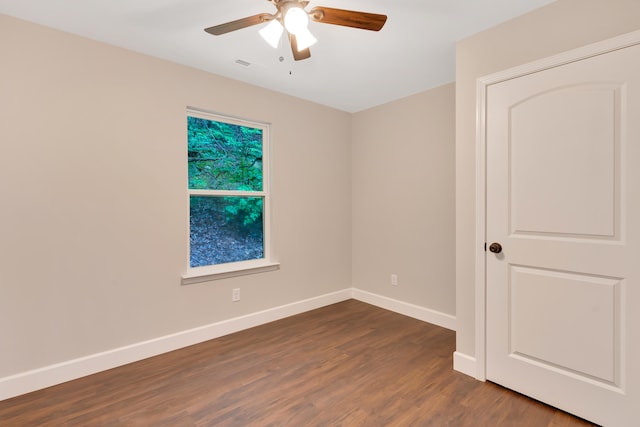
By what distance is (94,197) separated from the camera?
2348 mm

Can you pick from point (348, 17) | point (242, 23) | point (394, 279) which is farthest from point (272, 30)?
point (394, 279)

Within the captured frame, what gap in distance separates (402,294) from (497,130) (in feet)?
6.90

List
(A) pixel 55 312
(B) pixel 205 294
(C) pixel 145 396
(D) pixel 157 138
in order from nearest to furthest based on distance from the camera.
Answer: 1. (C) pixel 145 396
2. (A) pixel 55 312
3. (D) pixel 157 138
4. (B) pixel 205 294

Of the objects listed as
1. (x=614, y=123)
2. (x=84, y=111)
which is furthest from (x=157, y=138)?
(x=614, y=123)

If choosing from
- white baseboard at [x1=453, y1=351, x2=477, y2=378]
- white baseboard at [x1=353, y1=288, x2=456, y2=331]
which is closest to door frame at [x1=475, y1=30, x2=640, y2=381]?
white baseboard at [x1=453, y1=351, x2=477, y2=378]

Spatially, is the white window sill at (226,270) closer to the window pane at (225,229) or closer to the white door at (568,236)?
the window pane at (225,229)

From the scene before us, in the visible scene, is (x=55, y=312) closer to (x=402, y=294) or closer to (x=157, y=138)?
(x=157, y=138)

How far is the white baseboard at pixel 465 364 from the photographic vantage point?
89.7 inches

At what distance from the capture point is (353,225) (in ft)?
13.7

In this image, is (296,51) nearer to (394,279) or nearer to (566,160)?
(566,160)

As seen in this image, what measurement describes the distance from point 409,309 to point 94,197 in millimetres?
3145

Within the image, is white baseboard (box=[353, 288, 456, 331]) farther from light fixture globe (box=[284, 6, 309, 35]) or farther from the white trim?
light fixture globe (box=[284, 6, 309, 35])

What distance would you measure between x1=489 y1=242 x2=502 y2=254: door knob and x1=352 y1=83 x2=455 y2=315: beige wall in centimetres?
98

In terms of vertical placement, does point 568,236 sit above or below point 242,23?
below
